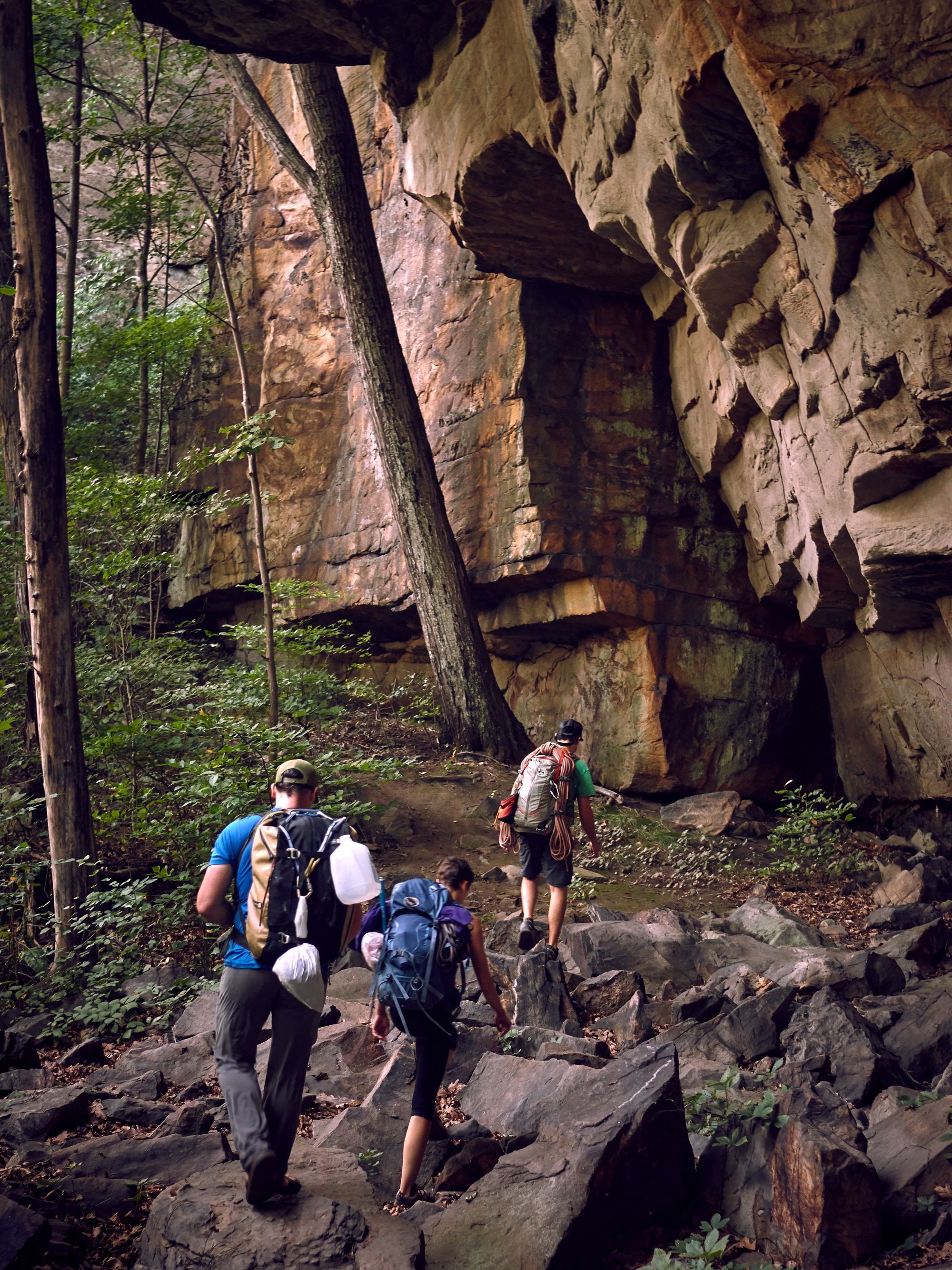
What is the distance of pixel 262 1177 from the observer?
3.57m

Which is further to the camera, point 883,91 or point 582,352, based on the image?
point 582,352

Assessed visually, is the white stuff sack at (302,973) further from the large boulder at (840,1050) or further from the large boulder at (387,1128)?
the large boulder at (840,1050)

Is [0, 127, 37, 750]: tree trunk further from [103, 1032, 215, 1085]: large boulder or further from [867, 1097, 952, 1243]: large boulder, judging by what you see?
[867, 1097, 952, 1243]: large boulder

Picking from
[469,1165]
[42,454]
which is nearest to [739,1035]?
[469,1165]

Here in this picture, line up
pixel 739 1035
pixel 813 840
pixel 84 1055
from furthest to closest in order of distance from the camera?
pixel 813 840 < pixel 84 1055 < pixel 739 1035

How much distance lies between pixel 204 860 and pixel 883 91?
25.4 ft

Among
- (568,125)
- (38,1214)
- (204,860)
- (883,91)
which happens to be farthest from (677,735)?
(38,1214)

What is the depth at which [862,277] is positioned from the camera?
647 cm

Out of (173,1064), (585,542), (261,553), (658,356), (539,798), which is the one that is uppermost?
(658,356)

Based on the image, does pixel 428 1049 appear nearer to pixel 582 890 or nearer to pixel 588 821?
pixel 588 821

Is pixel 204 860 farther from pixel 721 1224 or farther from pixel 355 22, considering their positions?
pixel 355 22

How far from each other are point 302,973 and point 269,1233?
2.97 feet

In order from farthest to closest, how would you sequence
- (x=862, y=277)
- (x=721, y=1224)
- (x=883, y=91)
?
(x=862, y=277), (x=883, y=91), (x=721, y=1224)

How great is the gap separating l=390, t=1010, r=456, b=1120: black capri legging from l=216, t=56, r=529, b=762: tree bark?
8.01m
